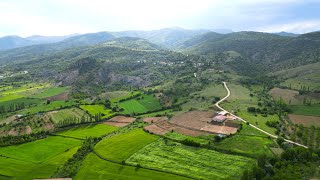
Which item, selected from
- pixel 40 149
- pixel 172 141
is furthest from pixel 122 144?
pixel 40 149

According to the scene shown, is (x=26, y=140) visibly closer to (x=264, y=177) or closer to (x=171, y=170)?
(x=171, y=170)

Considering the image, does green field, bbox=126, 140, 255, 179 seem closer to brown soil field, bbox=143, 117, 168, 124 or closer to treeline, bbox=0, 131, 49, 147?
brown soil field, bbox=143, 117, 168, 124

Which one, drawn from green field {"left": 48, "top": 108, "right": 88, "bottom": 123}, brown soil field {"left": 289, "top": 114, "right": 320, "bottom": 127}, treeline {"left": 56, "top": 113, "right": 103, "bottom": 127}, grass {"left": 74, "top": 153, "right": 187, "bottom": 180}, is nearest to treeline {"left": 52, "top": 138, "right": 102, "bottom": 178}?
grass {"left": 74, "top": 153, "right": 187, "bottom": 180}

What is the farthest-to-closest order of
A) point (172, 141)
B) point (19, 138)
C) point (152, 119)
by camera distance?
point (152, 119), point (19, 138), point (172, 141)

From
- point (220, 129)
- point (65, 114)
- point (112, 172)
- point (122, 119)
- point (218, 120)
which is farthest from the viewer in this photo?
point (65, 114)

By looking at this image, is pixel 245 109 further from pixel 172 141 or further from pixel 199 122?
pixel 172 141
